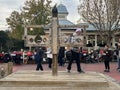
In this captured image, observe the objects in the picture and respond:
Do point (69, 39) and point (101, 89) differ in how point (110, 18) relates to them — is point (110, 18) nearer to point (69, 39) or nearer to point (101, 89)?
point (69, 39)

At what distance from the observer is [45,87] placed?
49.6 feet

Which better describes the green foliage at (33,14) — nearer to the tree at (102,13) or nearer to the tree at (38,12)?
the tree at (38,12)

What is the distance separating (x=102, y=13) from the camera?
5291 cm

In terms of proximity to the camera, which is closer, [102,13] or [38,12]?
[102,13]

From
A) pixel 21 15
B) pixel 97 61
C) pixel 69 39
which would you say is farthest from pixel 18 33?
pixel 69 39

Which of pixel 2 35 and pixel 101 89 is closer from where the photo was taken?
pixel 101 89

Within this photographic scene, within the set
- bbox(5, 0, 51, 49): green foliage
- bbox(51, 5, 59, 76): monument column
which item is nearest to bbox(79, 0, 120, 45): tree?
bbox(5, 0, 51, 49): green foliage

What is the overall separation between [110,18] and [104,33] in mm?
3305

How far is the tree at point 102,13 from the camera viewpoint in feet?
170

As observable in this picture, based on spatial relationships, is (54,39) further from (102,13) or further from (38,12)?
(38,12)

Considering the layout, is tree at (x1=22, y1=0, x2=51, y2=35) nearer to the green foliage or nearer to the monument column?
the green foliage

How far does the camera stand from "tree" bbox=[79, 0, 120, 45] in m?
51.7

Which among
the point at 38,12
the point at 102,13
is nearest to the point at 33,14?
the point at 38,12

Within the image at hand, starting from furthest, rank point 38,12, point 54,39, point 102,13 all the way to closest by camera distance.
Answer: point 38,12 < point 102,13 < point 54,39
